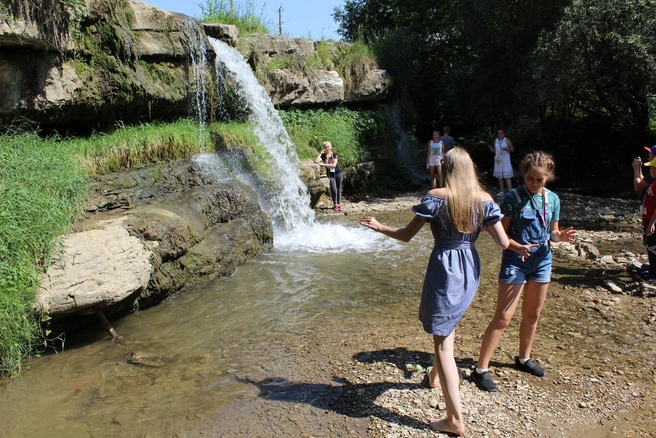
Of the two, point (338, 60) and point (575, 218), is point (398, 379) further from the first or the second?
point (338, 60)

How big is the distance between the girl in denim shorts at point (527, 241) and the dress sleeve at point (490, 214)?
502 millimetres

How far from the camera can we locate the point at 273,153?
11.6 metres

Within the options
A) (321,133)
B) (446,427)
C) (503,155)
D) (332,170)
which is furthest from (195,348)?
(321,133)

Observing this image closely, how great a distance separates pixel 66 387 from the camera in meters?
4.45

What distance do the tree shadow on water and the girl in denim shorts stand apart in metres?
0.65

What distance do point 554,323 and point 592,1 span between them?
8156mm

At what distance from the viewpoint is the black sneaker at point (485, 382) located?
3980 millimetres

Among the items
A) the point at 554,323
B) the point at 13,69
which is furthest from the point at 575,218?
the point at 13,69

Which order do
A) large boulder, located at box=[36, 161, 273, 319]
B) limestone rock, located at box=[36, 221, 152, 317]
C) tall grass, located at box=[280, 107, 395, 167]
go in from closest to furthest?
limestone rock, located at box=[36, 221, 152, 317] → large boulder, located at box=[36, 161, 273, 319] → tall grass, located at box=[280, 107, 395, 167]

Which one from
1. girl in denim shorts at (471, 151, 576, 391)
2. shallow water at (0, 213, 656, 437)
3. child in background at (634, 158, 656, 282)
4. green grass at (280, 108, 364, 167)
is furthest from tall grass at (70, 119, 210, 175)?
child in background at (634, 158, 656, 282)

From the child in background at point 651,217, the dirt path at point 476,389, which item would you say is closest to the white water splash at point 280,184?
the dirt path at point 476,389

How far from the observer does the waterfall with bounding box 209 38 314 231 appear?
1033 cm

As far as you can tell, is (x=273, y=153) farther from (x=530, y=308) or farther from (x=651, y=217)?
(x=530, y=308)

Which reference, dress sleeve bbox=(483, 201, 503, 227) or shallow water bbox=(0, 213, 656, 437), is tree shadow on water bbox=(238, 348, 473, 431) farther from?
dress sleeve bbox=(483, 201, 503, 227)
